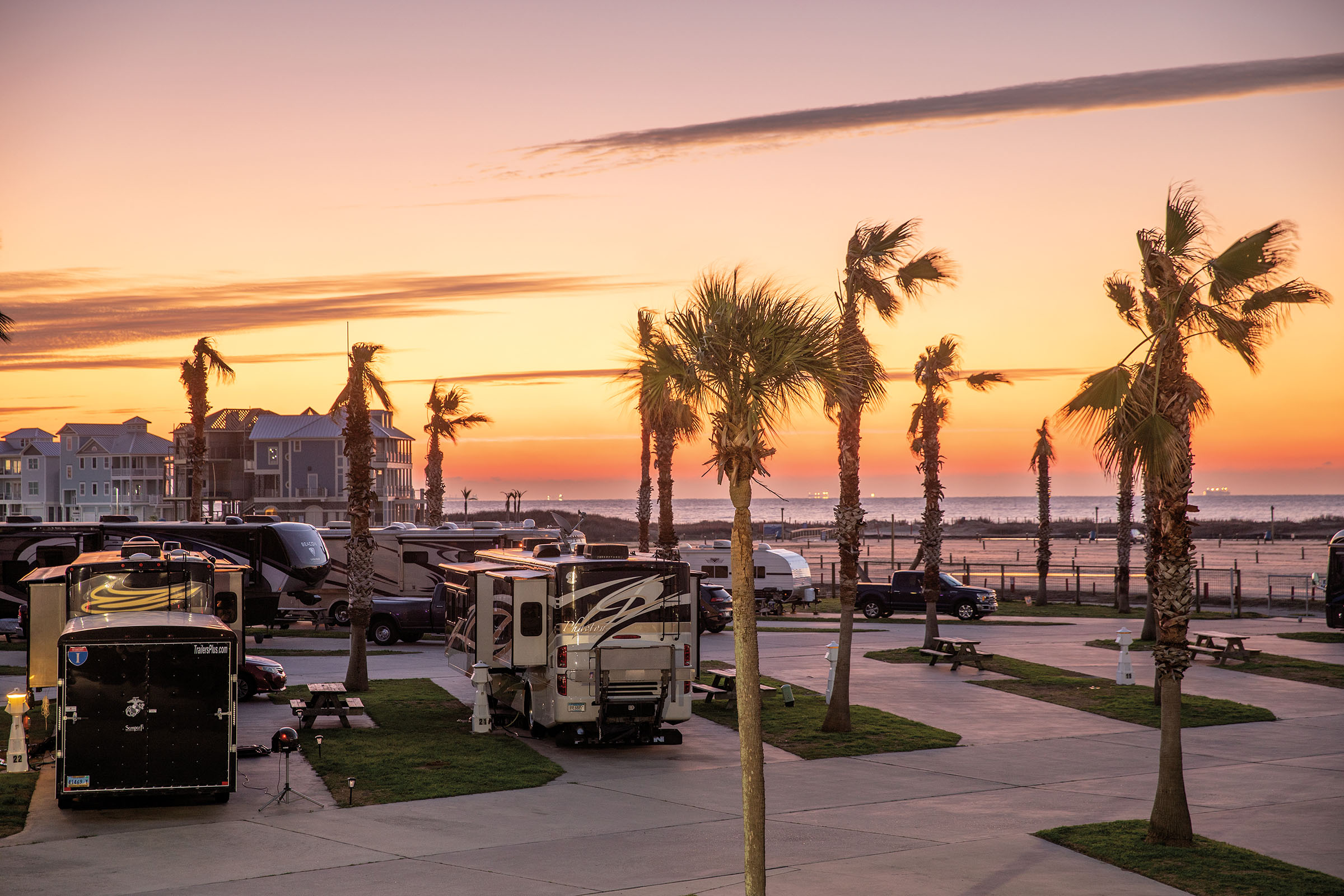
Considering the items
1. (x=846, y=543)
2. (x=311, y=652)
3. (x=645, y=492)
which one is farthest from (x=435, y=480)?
(x=846, y=543)

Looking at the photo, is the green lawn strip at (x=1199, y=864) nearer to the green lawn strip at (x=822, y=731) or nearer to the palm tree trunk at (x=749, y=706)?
the palm tree trunk at (x=749, y=706)

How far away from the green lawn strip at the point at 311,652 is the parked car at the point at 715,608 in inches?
386

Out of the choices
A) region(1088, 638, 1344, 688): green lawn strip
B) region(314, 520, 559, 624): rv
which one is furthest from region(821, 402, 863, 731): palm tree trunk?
region(314, 520, 559, 624): rv

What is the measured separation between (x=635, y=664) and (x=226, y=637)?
21.0ft

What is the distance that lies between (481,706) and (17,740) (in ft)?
22.4

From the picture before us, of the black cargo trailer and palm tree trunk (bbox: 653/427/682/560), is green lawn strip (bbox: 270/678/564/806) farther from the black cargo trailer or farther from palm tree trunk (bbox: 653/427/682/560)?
palm tree trunk (bbox: 653/427/682/560)

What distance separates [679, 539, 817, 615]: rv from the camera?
4850 cm

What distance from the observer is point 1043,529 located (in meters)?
54.1

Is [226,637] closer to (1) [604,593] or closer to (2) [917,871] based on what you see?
(1) [604,593]

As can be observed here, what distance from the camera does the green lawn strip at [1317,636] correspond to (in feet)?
114

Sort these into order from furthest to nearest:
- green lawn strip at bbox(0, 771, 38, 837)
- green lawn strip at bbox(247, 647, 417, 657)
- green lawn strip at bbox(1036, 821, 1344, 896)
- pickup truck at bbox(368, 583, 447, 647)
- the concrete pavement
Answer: pickup truck at bbox(368, 583, 447, 647) < green lawn strip at bbox(247, 647, 417, 657) < green lawn strip at bbox(0, 771, 38, 837) < the concrete pavement < green lawn strip at bbox(1036, 821, 1344, 896)

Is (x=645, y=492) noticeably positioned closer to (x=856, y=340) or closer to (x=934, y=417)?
(x=934, y=417)

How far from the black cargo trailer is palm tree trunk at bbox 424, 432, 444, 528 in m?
44.2

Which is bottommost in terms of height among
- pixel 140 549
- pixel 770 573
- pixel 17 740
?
pixel 770 573
